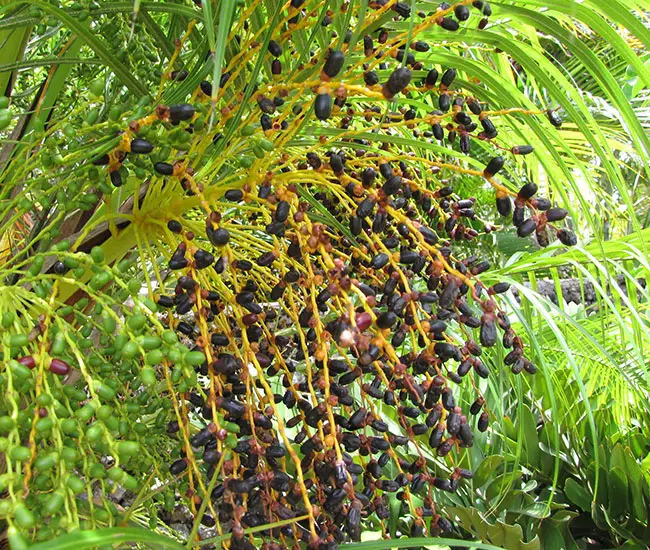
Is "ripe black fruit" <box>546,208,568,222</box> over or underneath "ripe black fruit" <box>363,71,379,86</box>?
underneath

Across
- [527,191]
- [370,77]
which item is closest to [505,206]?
[527,191]

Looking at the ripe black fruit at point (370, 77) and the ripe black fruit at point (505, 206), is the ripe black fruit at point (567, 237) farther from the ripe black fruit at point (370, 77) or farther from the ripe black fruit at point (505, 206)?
the ripe black fruit at point (370, 77)

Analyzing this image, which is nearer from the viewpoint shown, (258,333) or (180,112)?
(180,112)

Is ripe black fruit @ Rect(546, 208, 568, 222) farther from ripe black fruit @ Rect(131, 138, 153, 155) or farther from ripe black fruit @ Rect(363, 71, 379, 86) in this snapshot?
ripe black fruit @ Rect(131, 138, 153, 155)

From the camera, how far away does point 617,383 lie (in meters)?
1.71

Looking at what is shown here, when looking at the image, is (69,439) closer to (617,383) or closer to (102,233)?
(102,233)

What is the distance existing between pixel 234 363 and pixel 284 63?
0.41 m

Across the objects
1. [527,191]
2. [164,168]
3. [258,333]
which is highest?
[527,191]

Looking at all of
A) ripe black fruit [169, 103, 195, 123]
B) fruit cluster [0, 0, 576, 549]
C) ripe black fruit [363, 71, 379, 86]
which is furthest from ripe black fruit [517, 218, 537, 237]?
ripe black fruit [169, 103, 195, 123]

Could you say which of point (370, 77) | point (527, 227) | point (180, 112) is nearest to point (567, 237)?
point (527, 227)

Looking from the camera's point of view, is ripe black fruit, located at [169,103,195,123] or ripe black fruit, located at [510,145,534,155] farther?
ripe black fruit, located at [510,145,534,155]

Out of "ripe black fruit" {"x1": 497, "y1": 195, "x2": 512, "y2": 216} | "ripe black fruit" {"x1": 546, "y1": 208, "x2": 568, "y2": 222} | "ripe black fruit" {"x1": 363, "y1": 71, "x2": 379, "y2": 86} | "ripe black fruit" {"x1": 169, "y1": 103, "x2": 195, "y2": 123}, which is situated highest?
"ripe black fruit" {"x1": 363, "y1": 71, "x2": 379, "y2": 86}

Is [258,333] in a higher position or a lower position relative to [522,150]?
lower

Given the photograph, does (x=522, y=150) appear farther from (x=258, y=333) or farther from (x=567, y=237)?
(x=258, y=333)
